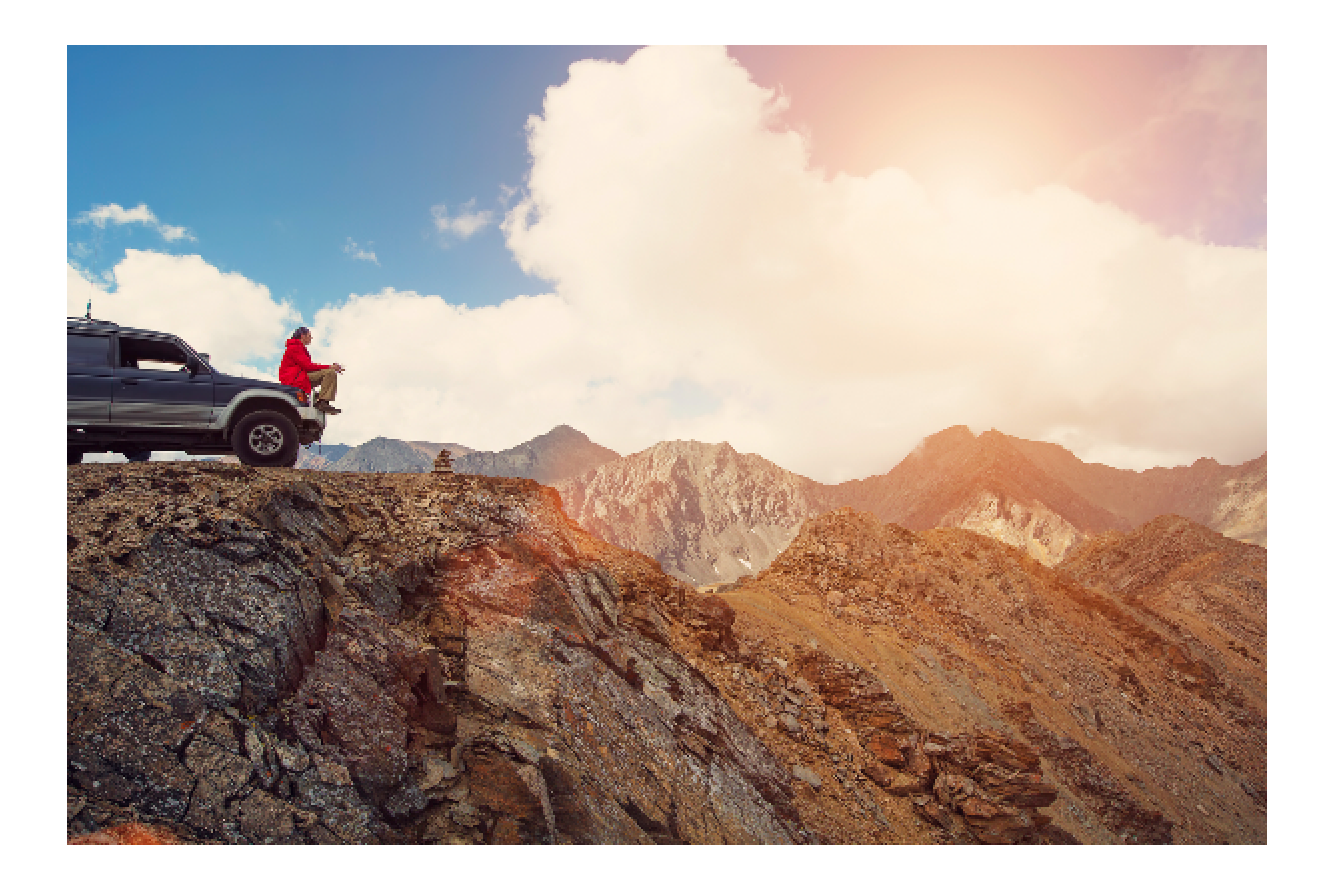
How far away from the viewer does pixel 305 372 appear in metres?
11.8

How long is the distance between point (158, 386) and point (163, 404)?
1.16ft

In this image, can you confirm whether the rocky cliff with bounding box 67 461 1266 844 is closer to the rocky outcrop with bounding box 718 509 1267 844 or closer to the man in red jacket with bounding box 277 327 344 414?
the rocky outcrop with bounding box 718 509 1267 844

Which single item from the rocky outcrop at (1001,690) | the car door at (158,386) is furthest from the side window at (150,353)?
the rocky outcrop at (1001,690)

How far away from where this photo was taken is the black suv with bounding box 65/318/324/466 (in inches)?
397

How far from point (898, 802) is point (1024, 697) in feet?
47.0

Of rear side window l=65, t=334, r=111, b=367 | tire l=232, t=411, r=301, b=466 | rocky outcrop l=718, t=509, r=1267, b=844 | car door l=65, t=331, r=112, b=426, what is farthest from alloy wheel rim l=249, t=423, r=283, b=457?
rocky outcrop l=718, t=509, r=1267, b=844

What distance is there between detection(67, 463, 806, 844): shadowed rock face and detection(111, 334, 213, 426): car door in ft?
3.49

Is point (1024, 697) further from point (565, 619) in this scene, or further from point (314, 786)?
point (314, 786)

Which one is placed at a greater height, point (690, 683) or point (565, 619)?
point (565, 619)

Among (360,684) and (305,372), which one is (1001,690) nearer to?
(360,684)

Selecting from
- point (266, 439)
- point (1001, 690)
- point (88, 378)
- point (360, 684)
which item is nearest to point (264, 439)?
point (266, 439)

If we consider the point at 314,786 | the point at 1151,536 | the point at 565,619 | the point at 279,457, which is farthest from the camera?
the point at 1151,536
